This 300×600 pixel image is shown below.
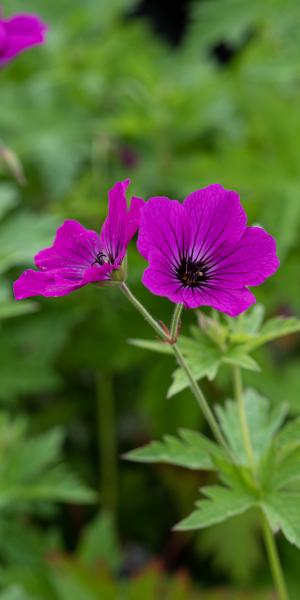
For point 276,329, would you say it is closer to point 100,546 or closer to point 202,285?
point 202,285

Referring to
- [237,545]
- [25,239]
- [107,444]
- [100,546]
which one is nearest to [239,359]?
[25,239]

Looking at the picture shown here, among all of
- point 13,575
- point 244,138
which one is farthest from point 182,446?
point 244,138

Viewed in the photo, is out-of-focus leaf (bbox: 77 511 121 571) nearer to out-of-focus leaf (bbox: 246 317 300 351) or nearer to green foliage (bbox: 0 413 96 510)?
green foliage (bbox: 0 413 96 510)

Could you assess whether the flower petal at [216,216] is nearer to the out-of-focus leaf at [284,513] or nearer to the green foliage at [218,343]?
the green foliage at [218,343]

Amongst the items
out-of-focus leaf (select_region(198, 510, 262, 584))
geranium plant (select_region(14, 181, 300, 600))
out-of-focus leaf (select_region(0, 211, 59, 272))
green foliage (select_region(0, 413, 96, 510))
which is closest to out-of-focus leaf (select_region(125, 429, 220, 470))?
geranium plant (select_region(14, 181, 300, 600))

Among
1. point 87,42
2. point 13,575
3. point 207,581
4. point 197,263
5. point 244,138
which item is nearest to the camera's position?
point 197,263

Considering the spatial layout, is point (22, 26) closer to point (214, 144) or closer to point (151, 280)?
point (151, 280)
